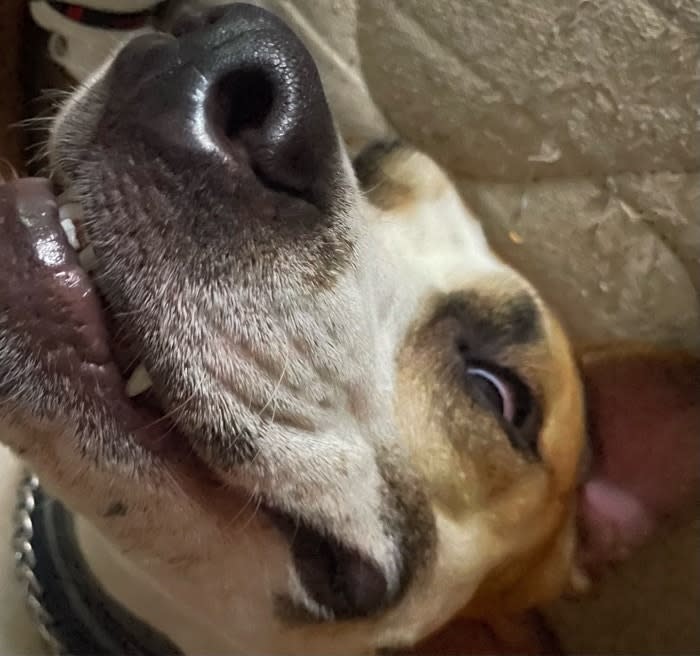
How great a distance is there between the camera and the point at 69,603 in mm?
1148

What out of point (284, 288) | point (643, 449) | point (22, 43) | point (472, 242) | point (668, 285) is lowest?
point (643, 449)

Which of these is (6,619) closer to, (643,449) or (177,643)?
(177,643)

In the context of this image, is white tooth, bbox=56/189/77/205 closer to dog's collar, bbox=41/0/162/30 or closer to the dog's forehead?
the dog's forehead

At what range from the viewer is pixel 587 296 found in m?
1.53

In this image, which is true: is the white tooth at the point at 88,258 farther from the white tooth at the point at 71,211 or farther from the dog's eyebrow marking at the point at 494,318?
the dog's eyebrow marking at the point at 494,318

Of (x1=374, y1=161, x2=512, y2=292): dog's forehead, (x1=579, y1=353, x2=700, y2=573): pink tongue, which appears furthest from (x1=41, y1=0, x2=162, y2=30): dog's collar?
(x1=579, y1=353, x2=700, y2=573): pink tongue

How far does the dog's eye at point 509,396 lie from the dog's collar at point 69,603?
20.0 inches

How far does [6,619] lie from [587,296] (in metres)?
0.98

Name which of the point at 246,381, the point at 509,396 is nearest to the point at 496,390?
the point at 509,396

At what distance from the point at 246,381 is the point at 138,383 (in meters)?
0.10

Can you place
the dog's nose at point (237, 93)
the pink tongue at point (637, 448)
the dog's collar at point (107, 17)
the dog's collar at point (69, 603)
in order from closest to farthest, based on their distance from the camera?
the dog's nose at point (237, 93), the dog's collar at point (69, 603), the pink tongue at point (637, 448), the dog's collar at point (107, 17)

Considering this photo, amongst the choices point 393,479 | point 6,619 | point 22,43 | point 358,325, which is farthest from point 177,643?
point 22,43

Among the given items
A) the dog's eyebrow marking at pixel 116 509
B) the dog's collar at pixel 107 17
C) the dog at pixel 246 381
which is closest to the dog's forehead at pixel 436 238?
the dog at pixel 246 381

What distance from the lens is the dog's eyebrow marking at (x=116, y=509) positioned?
88cm
